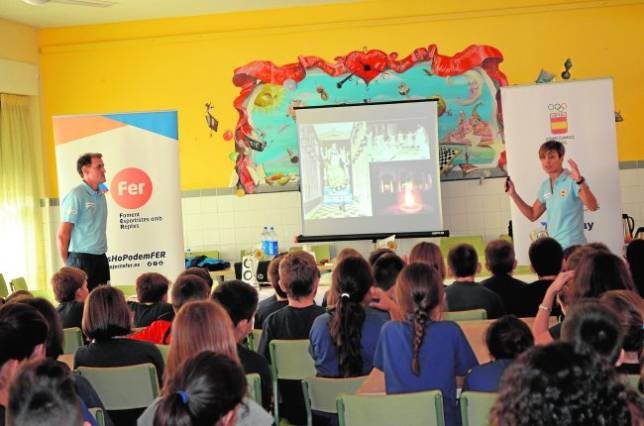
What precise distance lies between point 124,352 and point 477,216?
271 inches

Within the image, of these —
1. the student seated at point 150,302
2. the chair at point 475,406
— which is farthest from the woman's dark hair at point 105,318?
the chair at point 475,406

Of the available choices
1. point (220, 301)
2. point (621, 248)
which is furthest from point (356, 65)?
point (220, 301)

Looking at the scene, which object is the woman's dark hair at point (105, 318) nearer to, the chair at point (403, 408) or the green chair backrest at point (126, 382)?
the green chair backrest at point (126, 382)

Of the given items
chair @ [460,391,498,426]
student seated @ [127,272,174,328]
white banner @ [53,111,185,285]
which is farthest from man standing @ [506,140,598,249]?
chair @ [460,391,498,426]

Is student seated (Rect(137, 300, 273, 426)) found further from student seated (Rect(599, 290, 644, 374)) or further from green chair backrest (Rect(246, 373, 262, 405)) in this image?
student seated (Rect(599, 290, 644, 374))

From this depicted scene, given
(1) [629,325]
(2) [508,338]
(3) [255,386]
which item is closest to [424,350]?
(2) [508,338]

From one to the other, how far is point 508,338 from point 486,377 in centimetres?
19

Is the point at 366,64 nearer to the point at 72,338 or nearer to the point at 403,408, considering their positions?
the point at 72,338

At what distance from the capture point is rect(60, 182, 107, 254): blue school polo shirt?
26.1 feet

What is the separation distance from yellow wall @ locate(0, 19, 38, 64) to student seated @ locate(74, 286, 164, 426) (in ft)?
23.2

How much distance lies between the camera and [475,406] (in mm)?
3275

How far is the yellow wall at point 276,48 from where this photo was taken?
409 inches

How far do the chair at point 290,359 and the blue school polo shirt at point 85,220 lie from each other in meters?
3.64

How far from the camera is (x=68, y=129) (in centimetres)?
842
